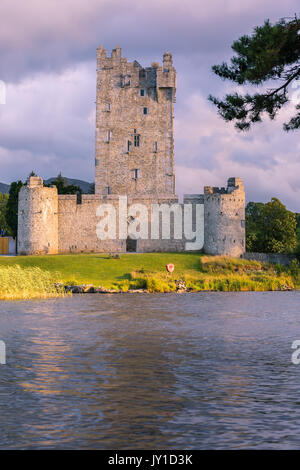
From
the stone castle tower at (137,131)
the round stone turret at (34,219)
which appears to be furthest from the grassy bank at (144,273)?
the stone castle tower at (137,131)

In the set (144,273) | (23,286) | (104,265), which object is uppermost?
(104,265)

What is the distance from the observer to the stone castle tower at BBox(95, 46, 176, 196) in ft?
203

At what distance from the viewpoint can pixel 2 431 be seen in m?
8.95

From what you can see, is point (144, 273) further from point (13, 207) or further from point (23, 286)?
point (13, 207)

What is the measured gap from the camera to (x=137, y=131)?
6228 centimetres

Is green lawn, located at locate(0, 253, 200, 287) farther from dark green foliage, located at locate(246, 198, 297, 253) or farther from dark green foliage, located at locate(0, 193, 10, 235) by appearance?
dark green foliage, located at locate(0, 193, 10, 235)

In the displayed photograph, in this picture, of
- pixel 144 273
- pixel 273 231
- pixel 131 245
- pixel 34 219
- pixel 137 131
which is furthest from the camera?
pixel 137 131

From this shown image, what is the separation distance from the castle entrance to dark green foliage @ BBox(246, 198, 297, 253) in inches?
439

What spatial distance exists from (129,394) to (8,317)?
45.7 feet

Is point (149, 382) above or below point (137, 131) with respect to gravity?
below

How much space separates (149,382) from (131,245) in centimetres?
4431

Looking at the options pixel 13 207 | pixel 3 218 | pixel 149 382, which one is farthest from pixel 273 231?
pixel 149 382

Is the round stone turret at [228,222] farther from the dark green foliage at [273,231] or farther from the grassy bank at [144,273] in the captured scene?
the dark green foliage at [273,231]
